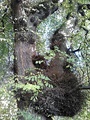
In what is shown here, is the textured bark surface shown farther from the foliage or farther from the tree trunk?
the foliage

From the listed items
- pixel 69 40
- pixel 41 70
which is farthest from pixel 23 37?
pixel 69 40

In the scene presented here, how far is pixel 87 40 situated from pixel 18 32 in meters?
1.54

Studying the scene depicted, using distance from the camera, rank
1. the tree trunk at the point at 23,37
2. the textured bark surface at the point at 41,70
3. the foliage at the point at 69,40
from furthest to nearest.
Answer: the foliage at the point at 69,40 → the tree trunk at the point at 23,37 → the textured bark surface at the point at 41,70

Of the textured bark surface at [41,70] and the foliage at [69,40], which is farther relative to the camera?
the foliage at [69,40]

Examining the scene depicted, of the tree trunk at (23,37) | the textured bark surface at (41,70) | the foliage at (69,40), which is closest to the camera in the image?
the textured bark surface at (41,70)

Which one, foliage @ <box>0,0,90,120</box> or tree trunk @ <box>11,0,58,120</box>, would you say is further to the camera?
foliage @ <box>0,0,90,120</box>

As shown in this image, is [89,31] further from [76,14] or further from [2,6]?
[2,6]

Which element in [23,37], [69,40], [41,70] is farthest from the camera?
[69,40]

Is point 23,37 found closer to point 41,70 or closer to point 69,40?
point 41,70

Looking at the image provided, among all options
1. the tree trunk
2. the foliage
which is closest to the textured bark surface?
the tree trunk

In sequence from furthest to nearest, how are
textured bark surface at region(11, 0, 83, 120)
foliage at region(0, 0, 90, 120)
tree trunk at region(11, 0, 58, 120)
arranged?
foliage at region(0, 0, 90, 120) → tree trunk at region(11, 0, 58, 120) → textured bark surface at region(11, 0, 83, 120)

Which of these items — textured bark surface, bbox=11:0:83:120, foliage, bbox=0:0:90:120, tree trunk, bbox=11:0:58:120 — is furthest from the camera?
foliage, bbox=0:0:90:120

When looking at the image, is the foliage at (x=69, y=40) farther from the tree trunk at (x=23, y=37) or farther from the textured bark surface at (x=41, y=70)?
the tree trunk at (x=23, y=37)

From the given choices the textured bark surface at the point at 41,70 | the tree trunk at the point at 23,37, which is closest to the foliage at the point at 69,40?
the textured bark surface at the point at 41,70
